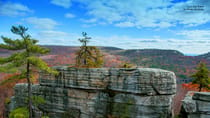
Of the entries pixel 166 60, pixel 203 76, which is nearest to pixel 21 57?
pixel 203 76

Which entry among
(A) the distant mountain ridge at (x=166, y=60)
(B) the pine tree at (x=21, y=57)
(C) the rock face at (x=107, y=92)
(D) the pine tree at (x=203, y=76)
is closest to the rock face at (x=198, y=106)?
(C) the rock face at (x=107, y=92)

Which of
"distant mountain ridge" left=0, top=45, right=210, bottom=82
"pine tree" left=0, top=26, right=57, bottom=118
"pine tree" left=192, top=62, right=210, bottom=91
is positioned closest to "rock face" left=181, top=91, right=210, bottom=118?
"pine tree" left=192, top=62, right=210, bottom=91

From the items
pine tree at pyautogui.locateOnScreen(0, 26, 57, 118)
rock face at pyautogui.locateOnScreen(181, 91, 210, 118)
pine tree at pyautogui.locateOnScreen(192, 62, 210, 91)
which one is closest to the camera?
pine tree at pyautogui.locateOnScreen(0, 26, 57, 118)

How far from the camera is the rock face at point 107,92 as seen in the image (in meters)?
12.5

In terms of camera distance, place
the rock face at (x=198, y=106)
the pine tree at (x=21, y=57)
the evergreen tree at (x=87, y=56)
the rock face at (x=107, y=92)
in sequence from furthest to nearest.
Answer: the evergreen tree at (x=87, y=56), the rock face at (x=107, y=92), the rock face at (x=198, y=106), the pine tree at (x=21, y=57)

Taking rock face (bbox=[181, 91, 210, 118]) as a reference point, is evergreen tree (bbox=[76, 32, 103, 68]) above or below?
above

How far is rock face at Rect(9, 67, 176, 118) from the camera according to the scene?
1252 cm

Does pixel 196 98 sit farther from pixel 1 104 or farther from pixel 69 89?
pixel 1 104

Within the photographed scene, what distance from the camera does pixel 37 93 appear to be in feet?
54.8

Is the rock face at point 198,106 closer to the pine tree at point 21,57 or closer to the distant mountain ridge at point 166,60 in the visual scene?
the pine tree at point 21,57

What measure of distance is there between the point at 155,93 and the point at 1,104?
1334 inches

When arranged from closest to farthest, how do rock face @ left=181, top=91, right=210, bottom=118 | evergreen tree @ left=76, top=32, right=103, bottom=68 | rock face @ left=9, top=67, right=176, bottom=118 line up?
rock face @ left=181, top=91, right=210, bottom=118 → rock face @ left=9, top=67, right=176, bottom=118 → evergreen tree @ left=76, top=32, right=103, bottom=68

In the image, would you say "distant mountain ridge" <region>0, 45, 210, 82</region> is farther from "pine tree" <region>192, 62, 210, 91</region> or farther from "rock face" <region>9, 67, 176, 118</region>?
"pine tree" <region>192, 62, 210, 91</region>

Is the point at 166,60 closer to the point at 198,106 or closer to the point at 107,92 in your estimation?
the point at 198,106
